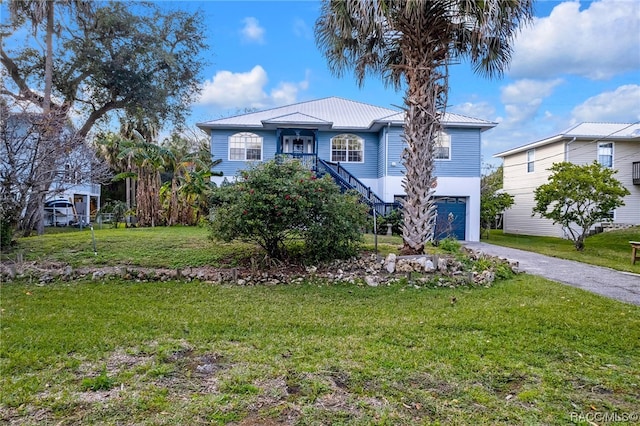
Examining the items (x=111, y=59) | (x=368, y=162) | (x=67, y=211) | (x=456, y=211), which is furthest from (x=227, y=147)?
(x=67, y=211)

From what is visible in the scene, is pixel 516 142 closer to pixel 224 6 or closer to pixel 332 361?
pixel 224 6

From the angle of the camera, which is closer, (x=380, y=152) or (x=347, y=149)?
(x=380, y=152)

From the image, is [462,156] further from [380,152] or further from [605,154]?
[605,154]

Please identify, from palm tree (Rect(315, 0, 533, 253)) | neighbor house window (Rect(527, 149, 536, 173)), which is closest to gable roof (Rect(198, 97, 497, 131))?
neighbor house window (Rect(527, 149, 536, 173))

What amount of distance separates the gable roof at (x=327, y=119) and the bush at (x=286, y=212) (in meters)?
9.86

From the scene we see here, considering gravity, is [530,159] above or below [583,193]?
above

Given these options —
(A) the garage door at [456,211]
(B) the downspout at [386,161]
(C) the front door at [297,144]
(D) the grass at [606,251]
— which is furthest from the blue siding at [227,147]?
(D) the grass at [606,251]

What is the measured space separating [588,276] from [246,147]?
1553cm

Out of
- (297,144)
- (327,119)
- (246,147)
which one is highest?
(327,119)

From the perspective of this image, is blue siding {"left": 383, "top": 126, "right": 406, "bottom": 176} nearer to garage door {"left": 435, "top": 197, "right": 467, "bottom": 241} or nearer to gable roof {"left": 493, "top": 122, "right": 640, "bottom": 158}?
garage door {"left": 435, "top": 197, "right": 467, "bottom": 241}

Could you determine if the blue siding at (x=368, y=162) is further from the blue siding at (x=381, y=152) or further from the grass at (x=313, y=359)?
the grass at (x=313, y=359)

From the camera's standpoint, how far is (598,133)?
2061 cm

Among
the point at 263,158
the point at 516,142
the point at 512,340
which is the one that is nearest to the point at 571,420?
the point at 512,340

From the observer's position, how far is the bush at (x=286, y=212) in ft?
26.2
